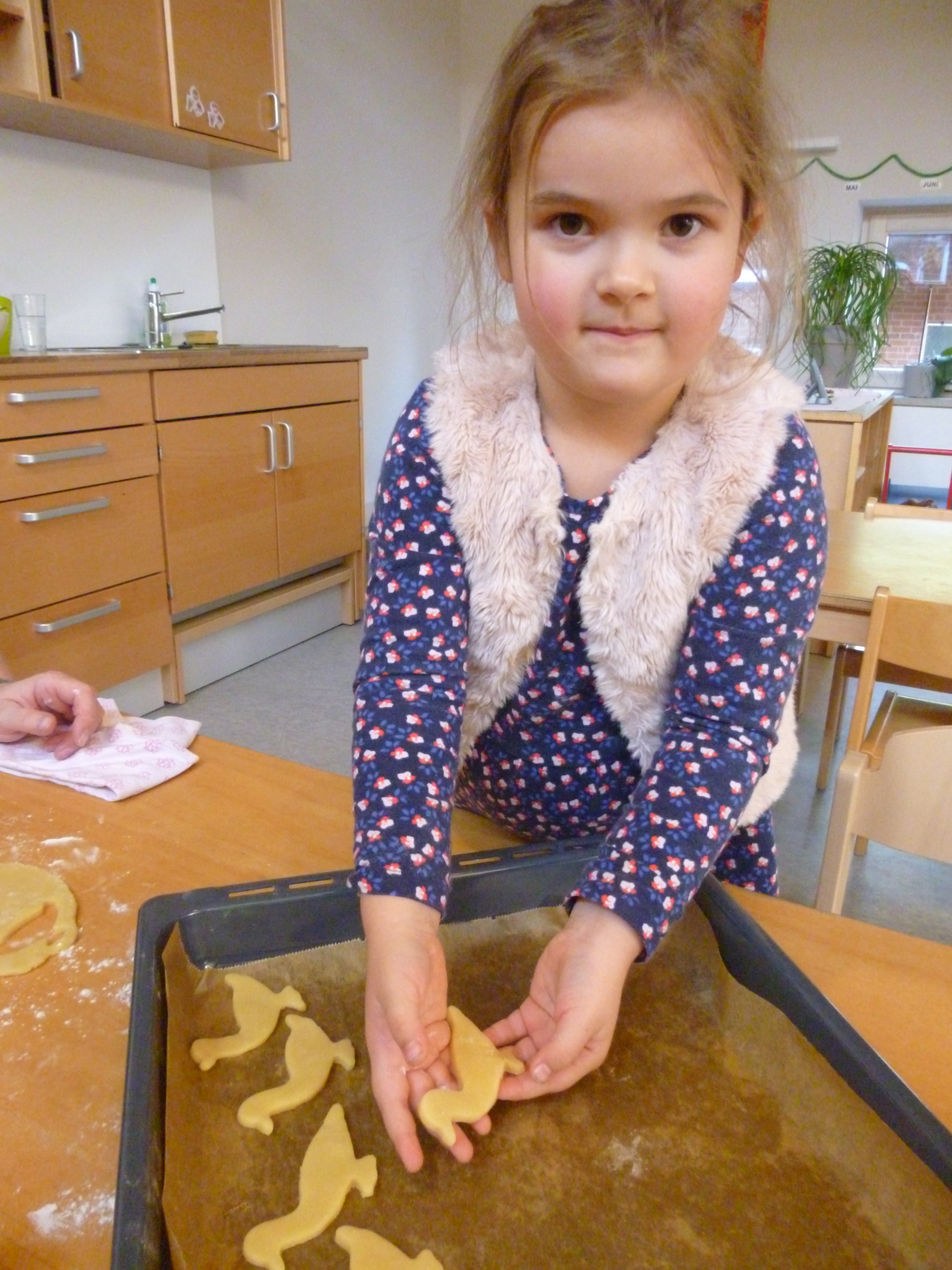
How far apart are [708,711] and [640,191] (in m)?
0.35

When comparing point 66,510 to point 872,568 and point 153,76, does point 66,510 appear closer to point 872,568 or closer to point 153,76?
point 153,76

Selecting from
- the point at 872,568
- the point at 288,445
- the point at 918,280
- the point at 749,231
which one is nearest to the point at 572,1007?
the point at 749,231

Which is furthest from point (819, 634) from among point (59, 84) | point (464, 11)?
point (464, 11)

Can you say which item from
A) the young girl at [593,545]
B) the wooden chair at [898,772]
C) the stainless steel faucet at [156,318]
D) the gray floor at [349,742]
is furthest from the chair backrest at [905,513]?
the stainless steel faucet at [156,318]

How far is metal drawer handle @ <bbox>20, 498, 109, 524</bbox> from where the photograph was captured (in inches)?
79.1

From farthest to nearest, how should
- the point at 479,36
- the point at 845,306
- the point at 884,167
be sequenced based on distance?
1. the point at 479,36
2. the point at 884,167
3. the point at 845,306

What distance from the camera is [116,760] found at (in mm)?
762

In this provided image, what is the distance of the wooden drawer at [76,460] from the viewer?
197 centimetres

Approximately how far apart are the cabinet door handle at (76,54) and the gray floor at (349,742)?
1.54 m

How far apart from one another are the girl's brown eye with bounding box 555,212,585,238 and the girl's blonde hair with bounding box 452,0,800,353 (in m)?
0.05

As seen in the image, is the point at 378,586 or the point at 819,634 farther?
the point at 819,634

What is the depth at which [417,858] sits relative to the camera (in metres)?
0.58

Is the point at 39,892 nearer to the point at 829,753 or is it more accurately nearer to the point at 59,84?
the point at 829,753

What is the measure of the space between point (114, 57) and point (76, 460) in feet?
3.30
